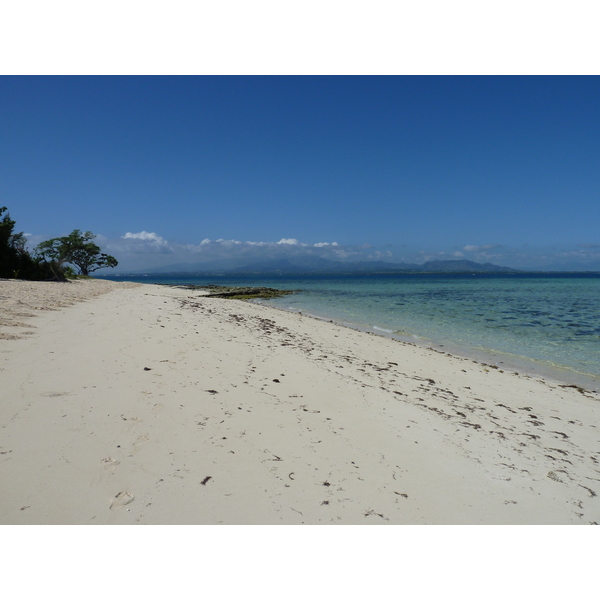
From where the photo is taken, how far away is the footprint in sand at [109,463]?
3209 millimetres

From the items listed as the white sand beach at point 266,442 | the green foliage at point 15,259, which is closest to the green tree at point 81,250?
the green foliage at point 15,259

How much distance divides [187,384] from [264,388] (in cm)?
127

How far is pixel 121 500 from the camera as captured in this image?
2840mm

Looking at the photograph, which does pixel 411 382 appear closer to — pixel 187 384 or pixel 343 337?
pixel 187 384

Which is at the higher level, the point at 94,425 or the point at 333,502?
the point at 94,425

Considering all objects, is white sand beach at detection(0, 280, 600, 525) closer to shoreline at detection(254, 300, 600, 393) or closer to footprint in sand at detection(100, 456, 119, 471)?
footprint in sand at detection(100, 456, 119, 471)

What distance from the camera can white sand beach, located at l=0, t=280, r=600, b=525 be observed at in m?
2.96

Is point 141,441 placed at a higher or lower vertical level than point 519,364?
higher

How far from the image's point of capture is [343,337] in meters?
12.9

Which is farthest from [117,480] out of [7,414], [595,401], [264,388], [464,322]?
[464,322]

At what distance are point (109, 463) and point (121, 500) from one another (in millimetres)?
564

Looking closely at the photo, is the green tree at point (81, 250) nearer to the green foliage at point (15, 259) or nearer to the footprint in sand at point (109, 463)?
the green foliage at point (15, 259)

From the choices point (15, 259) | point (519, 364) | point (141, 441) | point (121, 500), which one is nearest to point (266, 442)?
point (141, 441)

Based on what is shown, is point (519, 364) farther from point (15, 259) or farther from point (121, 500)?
point (15, 259)
